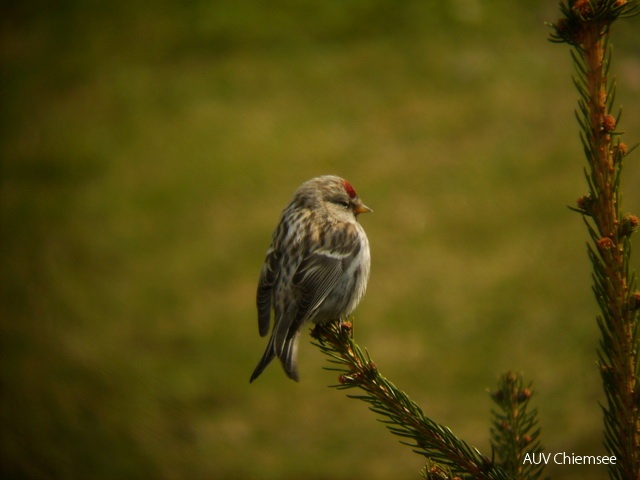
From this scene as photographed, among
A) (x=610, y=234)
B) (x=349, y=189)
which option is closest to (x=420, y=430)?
(x=610, y=234)

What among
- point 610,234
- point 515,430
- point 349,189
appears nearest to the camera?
point 610,234

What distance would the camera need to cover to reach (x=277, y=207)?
166 inches

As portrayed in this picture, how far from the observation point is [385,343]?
366cm

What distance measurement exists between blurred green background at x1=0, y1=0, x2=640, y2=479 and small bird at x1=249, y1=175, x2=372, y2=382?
1358 millimetres

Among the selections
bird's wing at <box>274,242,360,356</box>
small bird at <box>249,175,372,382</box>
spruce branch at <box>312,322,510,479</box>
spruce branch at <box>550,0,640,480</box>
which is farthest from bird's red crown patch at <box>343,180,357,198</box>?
spruce branch at <box>550,0,640,480</box>

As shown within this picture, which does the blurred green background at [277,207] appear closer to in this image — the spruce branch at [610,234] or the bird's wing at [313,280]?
the bird's wing at [313,280]

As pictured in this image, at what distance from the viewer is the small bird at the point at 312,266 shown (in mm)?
2025

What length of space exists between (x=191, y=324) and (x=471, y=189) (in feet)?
6.36

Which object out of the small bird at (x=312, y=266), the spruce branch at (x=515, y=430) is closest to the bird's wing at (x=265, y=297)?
the small bird at (x=312, y=266)

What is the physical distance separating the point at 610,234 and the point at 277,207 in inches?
127

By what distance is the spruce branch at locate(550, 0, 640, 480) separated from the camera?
1087mm

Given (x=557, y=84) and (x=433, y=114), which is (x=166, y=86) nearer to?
(x=433, y=114)

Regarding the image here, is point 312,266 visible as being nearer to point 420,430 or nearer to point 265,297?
point 265,297

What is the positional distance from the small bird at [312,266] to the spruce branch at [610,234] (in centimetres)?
99
